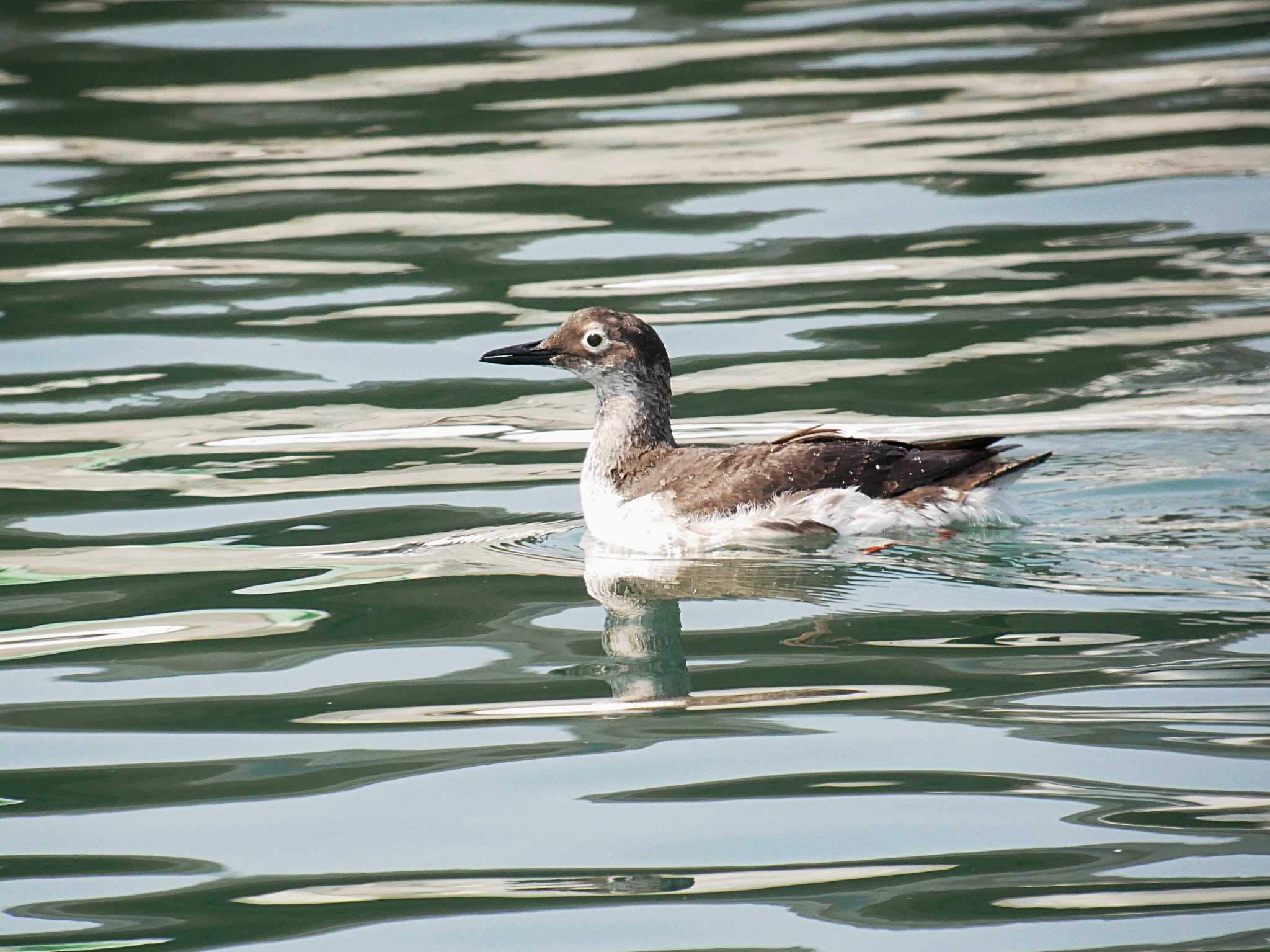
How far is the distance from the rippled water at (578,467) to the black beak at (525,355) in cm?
75

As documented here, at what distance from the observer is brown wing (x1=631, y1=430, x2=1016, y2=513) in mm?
8586

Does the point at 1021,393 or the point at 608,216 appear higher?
the point at 608,216

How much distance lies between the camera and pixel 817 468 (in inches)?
338

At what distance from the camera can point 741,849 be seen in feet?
17.5

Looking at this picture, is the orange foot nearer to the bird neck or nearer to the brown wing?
the brown wing

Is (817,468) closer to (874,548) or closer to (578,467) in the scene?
(874,548)

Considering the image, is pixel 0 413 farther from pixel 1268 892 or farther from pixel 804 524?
pixel 1268 892

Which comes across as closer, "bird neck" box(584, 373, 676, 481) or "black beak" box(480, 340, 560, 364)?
"black beak" box(480, 340, 560, 364)

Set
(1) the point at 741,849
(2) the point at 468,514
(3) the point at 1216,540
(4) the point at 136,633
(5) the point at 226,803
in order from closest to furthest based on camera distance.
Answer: (1) the point at 741,849
(5) the point at 226,803
(4) the point at 136,633
(3) the point at 1216,540
(2) the point at 468,514

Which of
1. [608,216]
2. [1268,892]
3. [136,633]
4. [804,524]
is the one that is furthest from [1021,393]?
[1268,892]

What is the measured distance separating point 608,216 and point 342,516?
5793 millimetres

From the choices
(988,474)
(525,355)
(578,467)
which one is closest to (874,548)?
(988,474)

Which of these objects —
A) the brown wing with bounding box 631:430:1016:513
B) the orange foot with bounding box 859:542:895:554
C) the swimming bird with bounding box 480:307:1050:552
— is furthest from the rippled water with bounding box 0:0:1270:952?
the brown wing with bounding box 631:430:1016:513

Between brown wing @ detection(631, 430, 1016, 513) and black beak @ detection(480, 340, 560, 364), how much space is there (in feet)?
3.43
